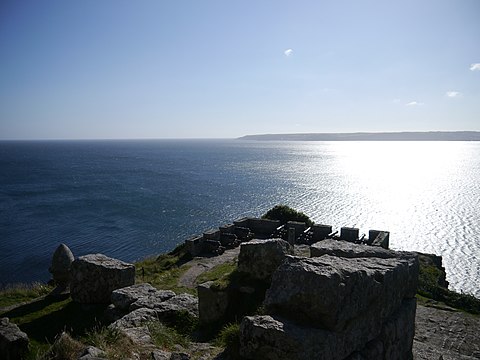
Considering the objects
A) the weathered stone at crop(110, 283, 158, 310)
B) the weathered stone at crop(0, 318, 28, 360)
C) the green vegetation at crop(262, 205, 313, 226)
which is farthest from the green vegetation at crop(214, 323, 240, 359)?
the green vegetation at crop(262, 205, 313, 226)

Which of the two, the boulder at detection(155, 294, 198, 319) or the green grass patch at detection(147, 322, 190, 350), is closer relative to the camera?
the green grass patch at detection(147, 322, 190, 350)

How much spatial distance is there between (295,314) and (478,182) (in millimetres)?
99778

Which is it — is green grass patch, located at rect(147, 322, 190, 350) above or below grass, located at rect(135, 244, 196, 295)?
above

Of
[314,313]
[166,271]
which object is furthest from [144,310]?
[166,271]

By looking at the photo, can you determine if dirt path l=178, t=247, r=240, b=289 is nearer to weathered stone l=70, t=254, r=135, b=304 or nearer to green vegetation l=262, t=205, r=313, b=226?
weathered stone l=70, t=254, r=135, b=304

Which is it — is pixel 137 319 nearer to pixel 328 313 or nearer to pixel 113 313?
pixel 113 313

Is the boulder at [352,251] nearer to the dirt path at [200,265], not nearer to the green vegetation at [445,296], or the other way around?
the green vegetation at [445,296]

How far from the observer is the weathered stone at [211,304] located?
8289 mm

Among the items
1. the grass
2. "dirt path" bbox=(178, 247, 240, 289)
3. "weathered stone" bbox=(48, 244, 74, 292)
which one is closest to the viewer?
"weathered stone" bbox=(48, 244, 74, 292)

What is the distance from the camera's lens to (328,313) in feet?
15.6

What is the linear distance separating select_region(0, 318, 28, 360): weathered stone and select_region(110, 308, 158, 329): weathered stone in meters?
2.85

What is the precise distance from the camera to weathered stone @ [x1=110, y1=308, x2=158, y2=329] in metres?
8.02

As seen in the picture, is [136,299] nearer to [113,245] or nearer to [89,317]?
[89,317]

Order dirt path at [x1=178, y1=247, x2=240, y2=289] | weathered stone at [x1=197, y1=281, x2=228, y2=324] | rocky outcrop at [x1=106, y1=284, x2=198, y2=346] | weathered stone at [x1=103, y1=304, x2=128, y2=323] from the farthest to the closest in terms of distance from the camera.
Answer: dirt path at [x1=178, y1=247, x2=240, y2=289] < weathered stone at [x1=103, y1=304, x2=128, y2=323] < weathered stone at [x1=197, y1=281, x2=228, y2=324] < rocky outcrop at [x1=106, y1=284, x2=198, y2=346]
